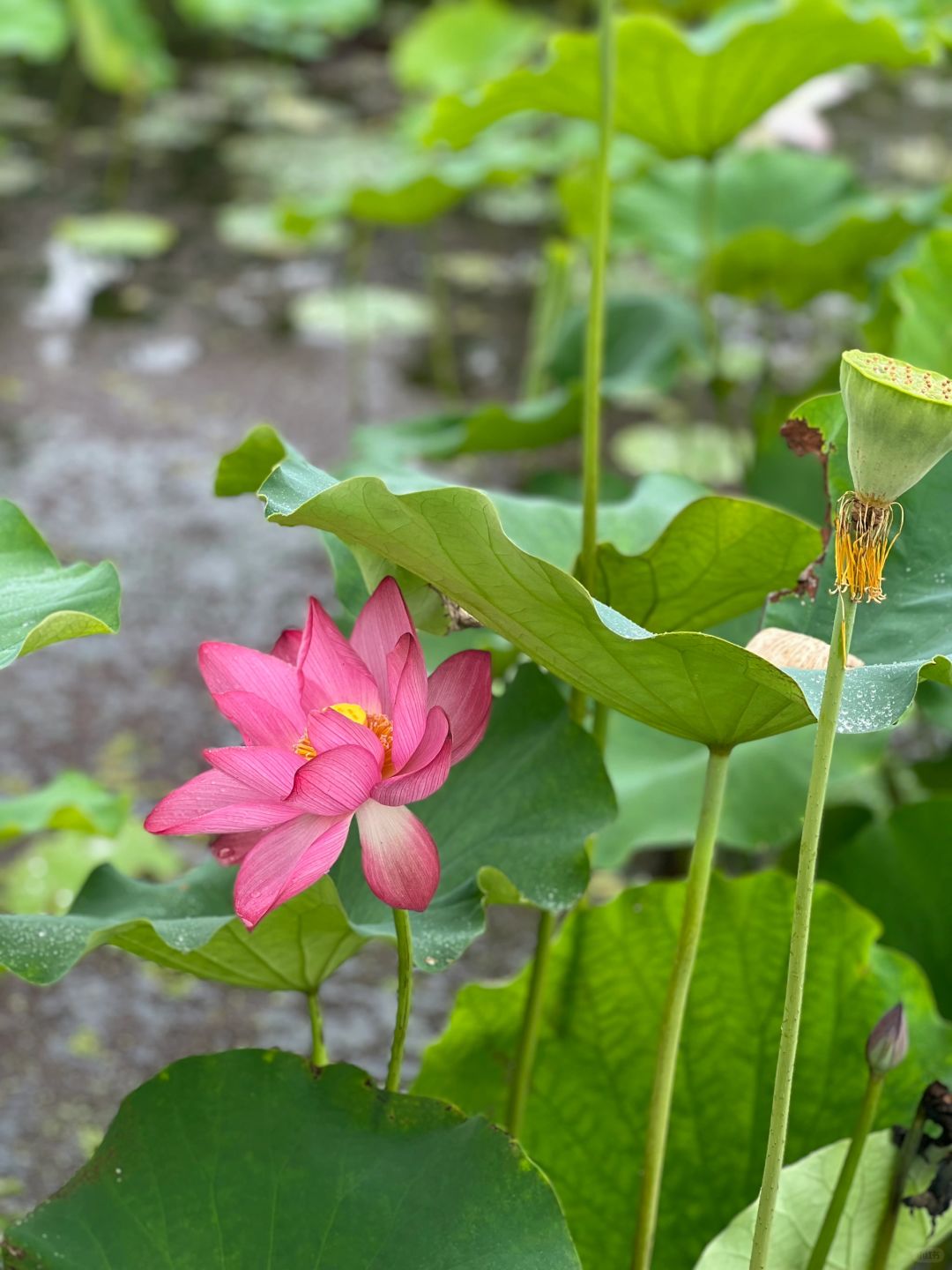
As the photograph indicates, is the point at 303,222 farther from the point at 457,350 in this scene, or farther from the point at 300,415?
the point at 457,350

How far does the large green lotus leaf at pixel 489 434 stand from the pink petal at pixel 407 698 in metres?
0.79

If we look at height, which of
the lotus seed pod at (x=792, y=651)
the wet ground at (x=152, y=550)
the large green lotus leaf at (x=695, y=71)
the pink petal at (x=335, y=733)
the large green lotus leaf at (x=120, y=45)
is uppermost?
the large green lotus leaf at (x=695, y=71)

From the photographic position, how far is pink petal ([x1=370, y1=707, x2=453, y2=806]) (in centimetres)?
56

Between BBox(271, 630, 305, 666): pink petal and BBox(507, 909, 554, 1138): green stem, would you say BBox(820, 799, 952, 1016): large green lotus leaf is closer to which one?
BBox(507, 909, 554, 1138): green stem

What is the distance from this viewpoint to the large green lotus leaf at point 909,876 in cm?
111

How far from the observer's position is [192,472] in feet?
7.92

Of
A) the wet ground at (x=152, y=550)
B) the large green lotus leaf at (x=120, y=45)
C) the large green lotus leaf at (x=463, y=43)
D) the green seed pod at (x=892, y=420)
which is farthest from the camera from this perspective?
the large green lotus leaf at (x=463, y=43)

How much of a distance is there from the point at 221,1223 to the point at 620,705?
0.95ft

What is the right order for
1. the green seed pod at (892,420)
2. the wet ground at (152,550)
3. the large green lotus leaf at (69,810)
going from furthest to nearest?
the wet ground at (152,550)
the large green lotus leaf at (69,810)
the green seed pod at (892,420)

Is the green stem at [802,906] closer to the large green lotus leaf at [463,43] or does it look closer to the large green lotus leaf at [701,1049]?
the large green lotus leaf at [701,1049]

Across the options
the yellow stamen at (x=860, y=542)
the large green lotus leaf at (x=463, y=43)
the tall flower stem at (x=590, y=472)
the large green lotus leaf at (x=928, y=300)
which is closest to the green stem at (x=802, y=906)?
the yellow stamen at (x=860, y=542)

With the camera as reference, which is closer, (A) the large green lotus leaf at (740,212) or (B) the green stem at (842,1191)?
(B) the green stem at (842,1191)

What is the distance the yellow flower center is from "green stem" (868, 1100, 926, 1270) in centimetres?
33

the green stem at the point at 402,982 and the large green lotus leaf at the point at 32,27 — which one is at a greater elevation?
the green stem at the point at 402,982
